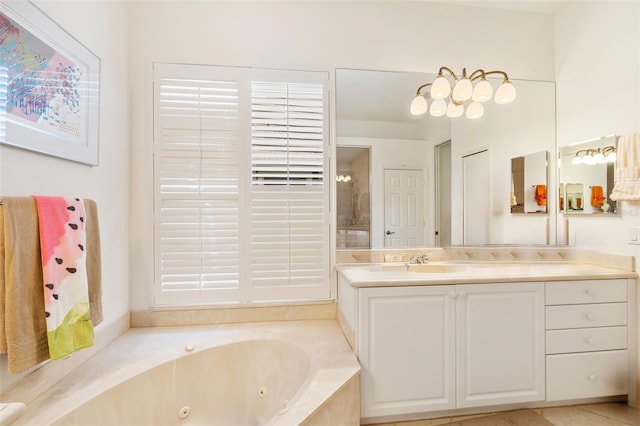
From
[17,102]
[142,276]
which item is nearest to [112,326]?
[142,276]

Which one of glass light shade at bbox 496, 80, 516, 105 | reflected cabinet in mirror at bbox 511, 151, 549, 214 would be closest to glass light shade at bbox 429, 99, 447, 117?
glass light shade at bbox 496, 80, 516, 105

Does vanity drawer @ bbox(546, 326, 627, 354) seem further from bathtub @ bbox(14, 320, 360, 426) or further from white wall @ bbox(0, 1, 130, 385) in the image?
white wall @ bbox(0, 1, 130, 385)

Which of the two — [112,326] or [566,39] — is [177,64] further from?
[566,39]

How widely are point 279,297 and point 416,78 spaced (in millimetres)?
1885

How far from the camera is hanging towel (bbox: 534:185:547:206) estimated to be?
2.35 metres

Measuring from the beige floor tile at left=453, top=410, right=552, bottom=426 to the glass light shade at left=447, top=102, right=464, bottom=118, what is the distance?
76.8 inches

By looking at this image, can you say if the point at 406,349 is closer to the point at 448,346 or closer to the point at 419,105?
the point at 448,346

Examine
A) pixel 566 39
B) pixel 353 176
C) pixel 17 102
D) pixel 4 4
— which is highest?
pixel 566 39

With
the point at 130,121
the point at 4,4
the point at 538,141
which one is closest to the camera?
the point at 4,4

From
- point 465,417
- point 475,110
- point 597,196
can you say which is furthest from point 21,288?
point 597,196

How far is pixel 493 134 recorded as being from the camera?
231 cm

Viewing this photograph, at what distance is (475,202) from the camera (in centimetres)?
230

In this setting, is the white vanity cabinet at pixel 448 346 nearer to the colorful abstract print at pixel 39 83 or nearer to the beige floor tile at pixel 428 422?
the beige floor tile at pixel 428 422

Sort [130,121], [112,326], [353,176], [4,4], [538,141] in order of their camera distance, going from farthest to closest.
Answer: [538,141], [353,176], [130,121], [112,326], [4,4]
